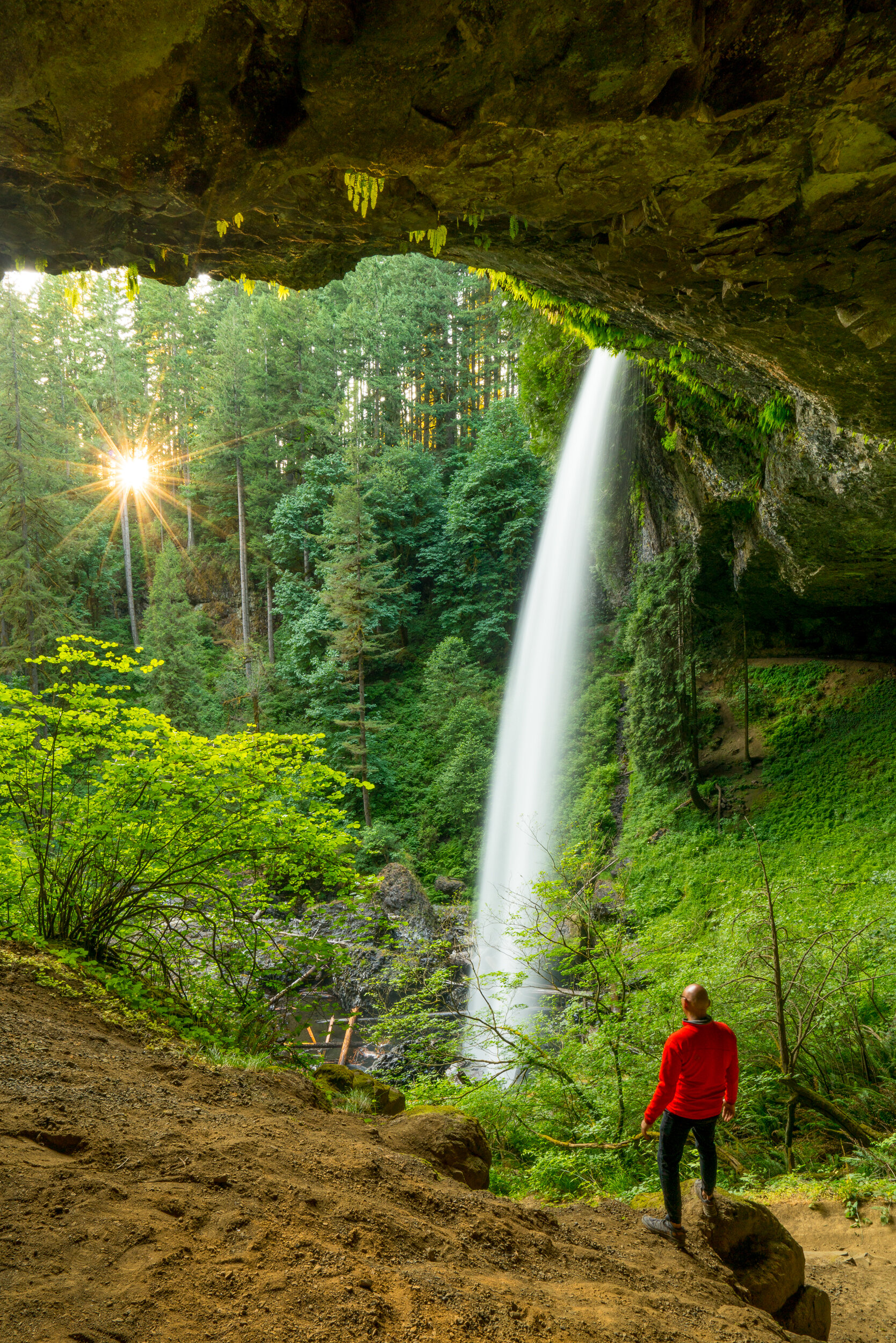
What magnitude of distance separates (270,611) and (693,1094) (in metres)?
24.5

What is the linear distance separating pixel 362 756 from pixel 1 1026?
15.7 m

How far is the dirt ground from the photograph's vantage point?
→ 192 centimetres

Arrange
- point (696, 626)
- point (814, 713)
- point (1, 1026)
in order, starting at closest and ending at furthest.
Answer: point (1, 1026) < point (814, 713) < point (696, 626)

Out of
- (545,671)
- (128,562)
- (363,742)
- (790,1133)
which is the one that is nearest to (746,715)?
(545,671)

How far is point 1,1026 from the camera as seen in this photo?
3738 millimetres

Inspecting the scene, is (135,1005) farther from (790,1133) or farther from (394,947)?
(394,947)

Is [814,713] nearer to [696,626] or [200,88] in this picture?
[696,626]

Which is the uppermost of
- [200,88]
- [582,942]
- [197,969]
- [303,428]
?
[303,428]

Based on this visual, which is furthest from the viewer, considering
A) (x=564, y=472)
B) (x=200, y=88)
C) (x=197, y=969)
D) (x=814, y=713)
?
(x=564, y=472)

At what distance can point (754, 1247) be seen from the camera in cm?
354

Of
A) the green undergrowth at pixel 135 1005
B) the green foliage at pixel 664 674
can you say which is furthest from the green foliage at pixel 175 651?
the green undergrowth at pixel 135 1005

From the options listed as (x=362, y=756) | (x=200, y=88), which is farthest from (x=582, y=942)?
(x=362, y=756)

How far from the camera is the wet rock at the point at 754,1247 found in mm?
3383

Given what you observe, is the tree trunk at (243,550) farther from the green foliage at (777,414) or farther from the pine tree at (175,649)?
the green foliage at (777,414)
